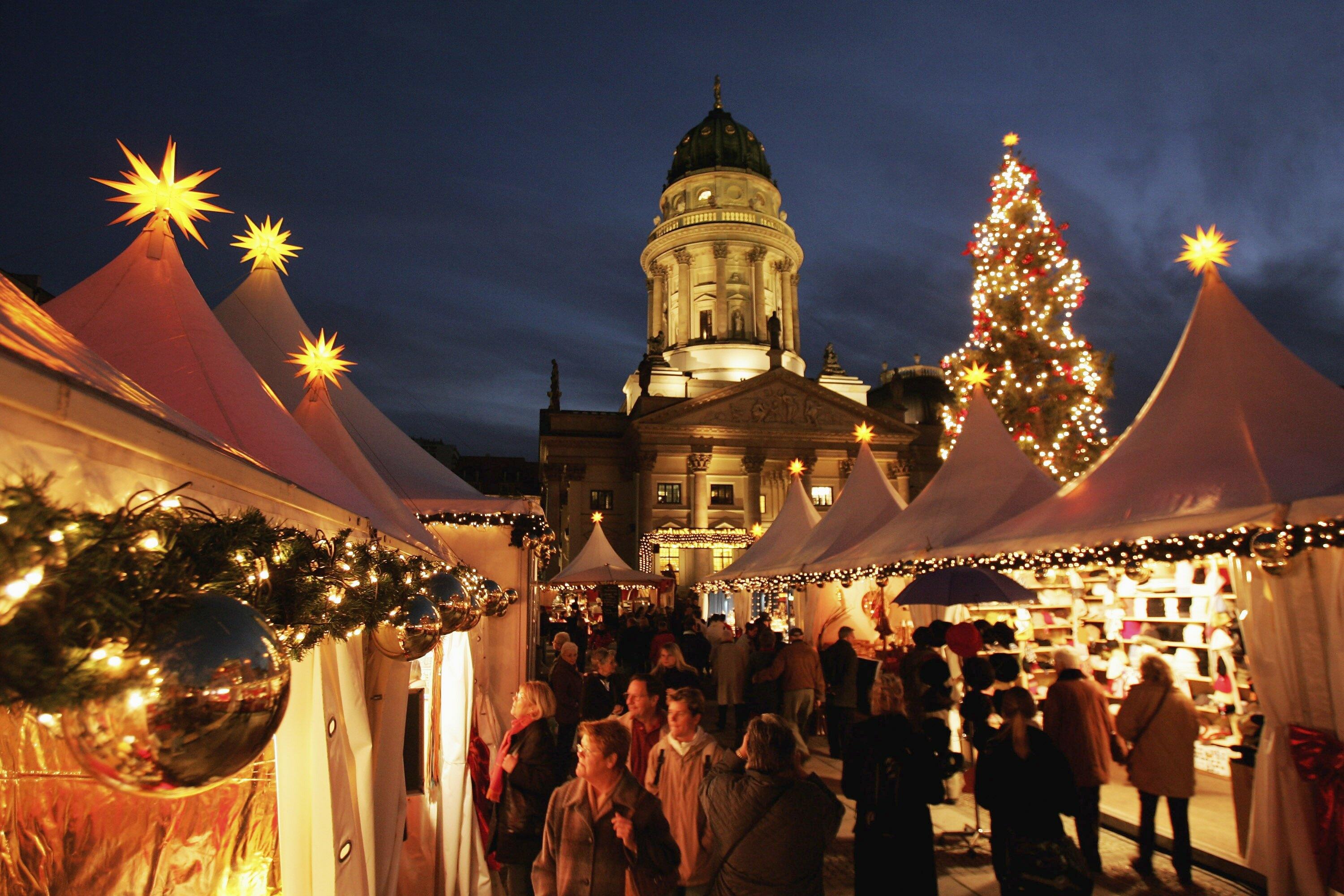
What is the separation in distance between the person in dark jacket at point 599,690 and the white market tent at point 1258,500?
415 centimetres

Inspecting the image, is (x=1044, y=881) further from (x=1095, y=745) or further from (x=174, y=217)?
(x=174, y=217)

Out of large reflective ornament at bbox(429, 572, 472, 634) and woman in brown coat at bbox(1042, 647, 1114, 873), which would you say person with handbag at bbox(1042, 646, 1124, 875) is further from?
large reflective ornament at bbox(429, 572, 472, 634)

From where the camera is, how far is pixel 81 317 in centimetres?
450

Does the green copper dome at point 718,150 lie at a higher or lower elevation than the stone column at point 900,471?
higher

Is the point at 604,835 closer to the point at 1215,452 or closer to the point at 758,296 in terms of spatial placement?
the point at 1215,452

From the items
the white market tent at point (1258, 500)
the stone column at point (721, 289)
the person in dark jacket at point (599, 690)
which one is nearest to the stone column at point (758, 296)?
the stone column at point (721, 289)

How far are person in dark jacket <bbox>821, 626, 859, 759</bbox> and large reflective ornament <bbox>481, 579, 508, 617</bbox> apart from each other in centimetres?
466

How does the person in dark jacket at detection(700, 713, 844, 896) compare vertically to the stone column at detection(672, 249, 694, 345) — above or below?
below

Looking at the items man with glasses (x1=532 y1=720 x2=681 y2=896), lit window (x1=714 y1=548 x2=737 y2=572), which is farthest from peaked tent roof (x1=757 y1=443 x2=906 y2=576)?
lit window (x1=714 y1=548 x2=737 y2=572)

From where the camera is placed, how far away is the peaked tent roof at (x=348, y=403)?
8961mm

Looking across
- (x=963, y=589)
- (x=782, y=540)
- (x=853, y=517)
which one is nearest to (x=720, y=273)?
(x=782, y=540)

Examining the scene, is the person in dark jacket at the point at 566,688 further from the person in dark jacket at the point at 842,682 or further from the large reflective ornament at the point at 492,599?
the person in dark jacket at the point at 842,682

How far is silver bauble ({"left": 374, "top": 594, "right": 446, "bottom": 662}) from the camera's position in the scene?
4223 millimetres

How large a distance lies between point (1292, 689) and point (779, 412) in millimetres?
38669
